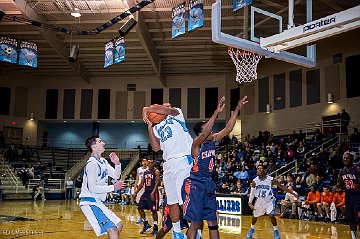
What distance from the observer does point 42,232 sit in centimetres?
976

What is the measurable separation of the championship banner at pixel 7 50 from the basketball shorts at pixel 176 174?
54.1ft

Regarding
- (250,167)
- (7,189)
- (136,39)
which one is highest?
(136,39)

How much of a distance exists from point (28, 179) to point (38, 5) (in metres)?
11.1

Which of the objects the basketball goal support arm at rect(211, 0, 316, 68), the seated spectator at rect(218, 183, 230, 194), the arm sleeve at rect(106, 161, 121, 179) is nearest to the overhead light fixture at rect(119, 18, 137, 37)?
the seated spectator at rect(218, 183, 230, 194)

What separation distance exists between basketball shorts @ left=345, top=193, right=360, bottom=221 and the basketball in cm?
539

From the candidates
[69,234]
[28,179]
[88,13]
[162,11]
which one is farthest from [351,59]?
[28,179]

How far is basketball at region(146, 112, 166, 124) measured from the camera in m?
5.35

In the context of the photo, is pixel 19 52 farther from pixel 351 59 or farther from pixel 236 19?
pixel 351 59

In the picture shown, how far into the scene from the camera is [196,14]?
52.1 ft

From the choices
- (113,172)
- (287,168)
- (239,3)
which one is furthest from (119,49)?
(113,172)

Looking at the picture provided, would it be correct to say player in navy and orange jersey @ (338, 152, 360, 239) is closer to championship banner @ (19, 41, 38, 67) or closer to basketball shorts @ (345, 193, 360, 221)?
basketball shorts @ (345, 193, 360, 221)

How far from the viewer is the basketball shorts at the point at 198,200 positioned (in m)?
5.43

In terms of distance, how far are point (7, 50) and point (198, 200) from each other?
56.2ft

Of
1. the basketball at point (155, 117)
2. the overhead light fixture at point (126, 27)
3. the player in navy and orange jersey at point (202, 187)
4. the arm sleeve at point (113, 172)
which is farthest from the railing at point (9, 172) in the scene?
the basketball at point (155, 117)
